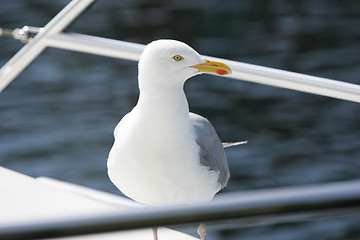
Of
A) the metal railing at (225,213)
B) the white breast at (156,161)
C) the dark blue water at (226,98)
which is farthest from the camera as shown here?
the dark blue water at (226,98)

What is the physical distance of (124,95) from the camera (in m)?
3.82

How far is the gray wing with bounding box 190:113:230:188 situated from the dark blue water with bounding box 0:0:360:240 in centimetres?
168

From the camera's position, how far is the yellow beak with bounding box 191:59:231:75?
0.99 metres

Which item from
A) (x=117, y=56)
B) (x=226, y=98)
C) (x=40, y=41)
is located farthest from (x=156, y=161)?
(x=226, y=98)

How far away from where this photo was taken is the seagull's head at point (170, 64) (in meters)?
0.97

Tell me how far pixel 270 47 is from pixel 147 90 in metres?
3.24

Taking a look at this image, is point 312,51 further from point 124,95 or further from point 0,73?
point 0,73

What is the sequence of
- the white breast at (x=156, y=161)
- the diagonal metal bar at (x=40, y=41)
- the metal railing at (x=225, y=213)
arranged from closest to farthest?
1. the metal railing at (x=225, y=213)
2. the white breast at (x=156, y=161)
3. the diagonal metal bar at (x=40, y=41)

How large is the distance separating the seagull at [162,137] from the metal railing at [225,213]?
1.96ft

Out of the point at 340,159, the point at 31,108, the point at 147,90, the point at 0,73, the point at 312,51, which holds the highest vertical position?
the point at 312,51

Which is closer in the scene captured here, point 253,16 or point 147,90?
point 147,90

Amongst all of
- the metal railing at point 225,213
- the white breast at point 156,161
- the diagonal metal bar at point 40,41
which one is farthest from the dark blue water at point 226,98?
the metal railing at point 225,213

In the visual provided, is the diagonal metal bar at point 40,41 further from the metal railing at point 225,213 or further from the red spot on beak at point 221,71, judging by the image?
the metal railing at point 225,213

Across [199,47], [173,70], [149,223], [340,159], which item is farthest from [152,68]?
[199,47]
